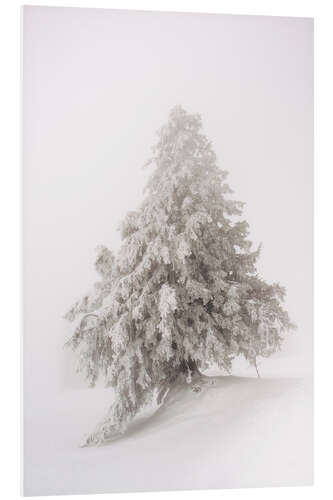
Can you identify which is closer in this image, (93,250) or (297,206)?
(93,250)

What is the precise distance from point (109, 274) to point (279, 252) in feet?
5.59

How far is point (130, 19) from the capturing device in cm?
691

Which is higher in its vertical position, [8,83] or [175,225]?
[8,83]

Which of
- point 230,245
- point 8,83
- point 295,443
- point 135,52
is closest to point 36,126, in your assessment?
point 8,83

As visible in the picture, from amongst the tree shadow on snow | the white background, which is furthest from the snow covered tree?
the white background

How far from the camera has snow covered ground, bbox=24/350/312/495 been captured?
6.48 m

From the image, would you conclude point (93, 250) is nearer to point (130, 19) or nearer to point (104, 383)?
point (104, 383)
